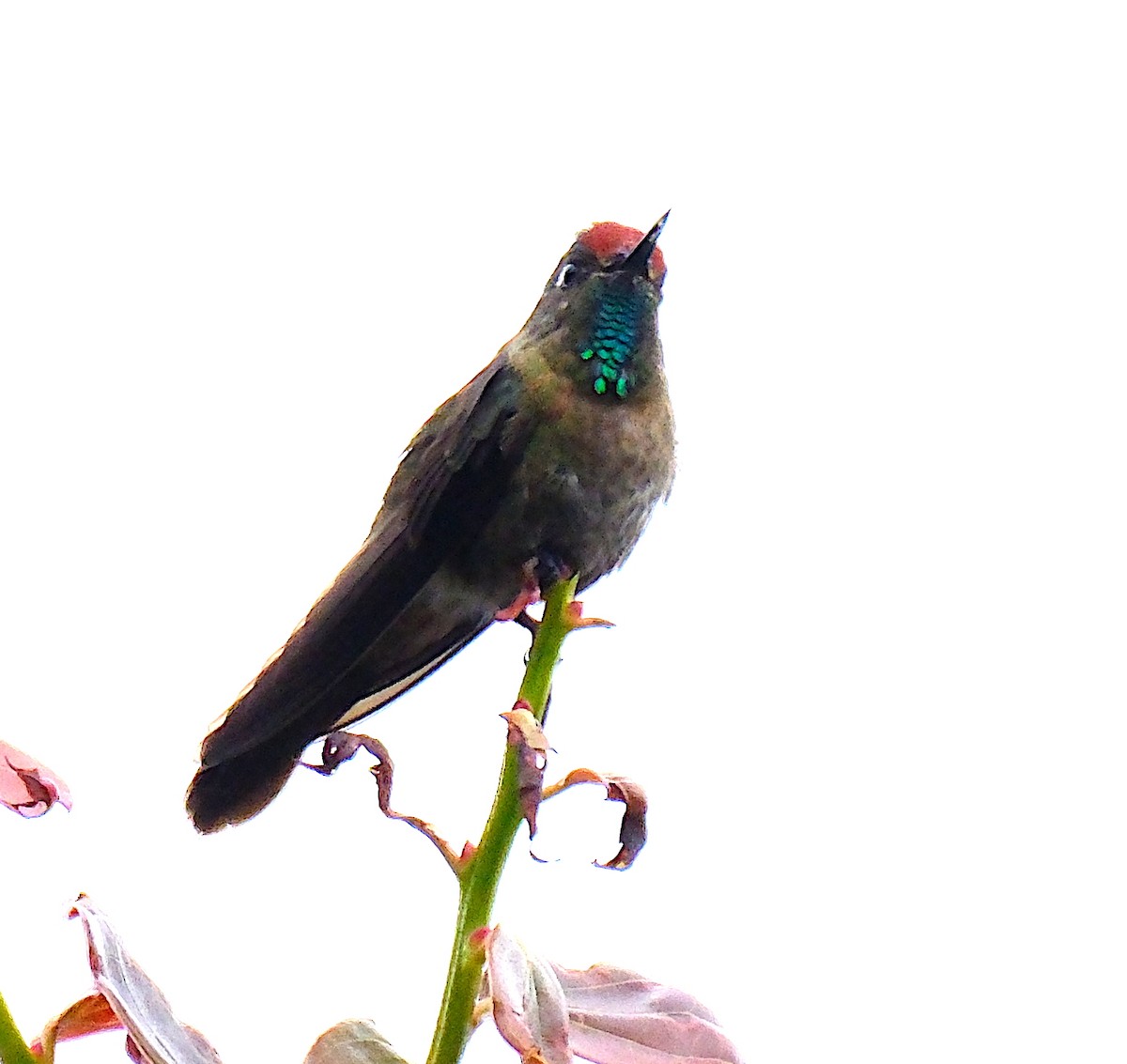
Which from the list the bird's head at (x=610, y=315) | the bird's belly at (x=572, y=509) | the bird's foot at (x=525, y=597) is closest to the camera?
the bird's foot at (x=525, y=597)

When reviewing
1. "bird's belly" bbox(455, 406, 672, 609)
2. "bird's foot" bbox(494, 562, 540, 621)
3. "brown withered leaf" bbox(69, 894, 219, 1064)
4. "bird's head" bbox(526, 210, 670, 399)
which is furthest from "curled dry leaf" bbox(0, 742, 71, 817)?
"bird's head" bbox(526, 210, 670, 399)

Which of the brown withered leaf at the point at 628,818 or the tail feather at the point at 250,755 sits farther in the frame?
the tail feather at the point at 250,755

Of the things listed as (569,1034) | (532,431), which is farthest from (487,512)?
(569,1034)

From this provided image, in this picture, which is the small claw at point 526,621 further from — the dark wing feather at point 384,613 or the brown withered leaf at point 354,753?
the brown withered leaf at point 354,753

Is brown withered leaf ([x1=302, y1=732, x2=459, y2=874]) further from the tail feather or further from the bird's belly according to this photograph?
the bird's belly

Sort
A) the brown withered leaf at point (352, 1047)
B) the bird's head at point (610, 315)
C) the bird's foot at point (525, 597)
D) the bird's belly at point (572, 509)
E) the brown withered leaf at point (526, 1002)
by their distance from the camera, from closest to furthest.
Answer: the brown withered leaf at point (526, 1002) → the brown withered leaf at point (352, 1047) → the bird's foot at point (525, 597) → the bird's belly at point (572, 509) → the bird's head at point (610, 315)

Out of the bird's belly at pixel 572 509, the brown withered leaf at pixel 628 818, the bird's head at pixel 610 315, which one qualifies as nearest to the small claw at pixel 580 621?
the brown withered leaf at pixel 628 818

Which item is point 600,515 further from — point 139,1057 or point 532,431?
point 139,1057

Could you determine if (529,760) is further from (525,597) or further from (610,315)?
(610,315)
